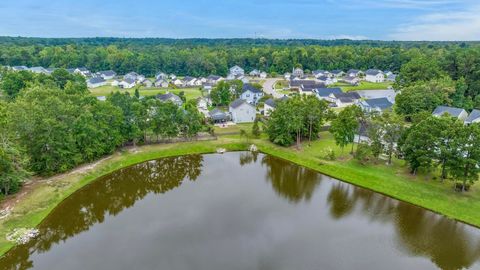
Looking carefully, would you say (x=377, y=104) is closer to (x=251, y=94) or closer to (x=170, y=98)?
(x=251, y=94)

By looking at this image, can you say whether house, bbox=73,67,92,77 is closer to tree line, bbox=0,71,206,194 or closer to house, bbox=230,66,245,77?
house, bbox=230,66,245,77

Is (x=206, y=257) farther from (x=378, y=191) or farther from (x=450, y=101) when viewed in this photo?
(x=450, y=101)

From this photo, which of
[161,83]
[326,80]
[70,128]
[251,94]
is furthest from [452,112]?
[161,83]

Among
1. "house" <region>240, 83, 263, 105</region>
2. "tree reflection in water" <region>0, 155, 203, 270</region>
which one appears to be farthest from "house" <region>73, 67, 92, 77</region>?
"tree reflection in water" <region>0, 155, 203, 270</region>

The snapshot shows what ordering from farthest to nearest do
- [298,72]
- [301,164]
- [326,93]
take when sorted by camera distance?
[298,72] → [326,93] → [301,164]

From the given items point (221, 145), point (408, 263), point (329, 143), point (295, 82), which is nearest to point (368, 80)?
point (295, 82)
